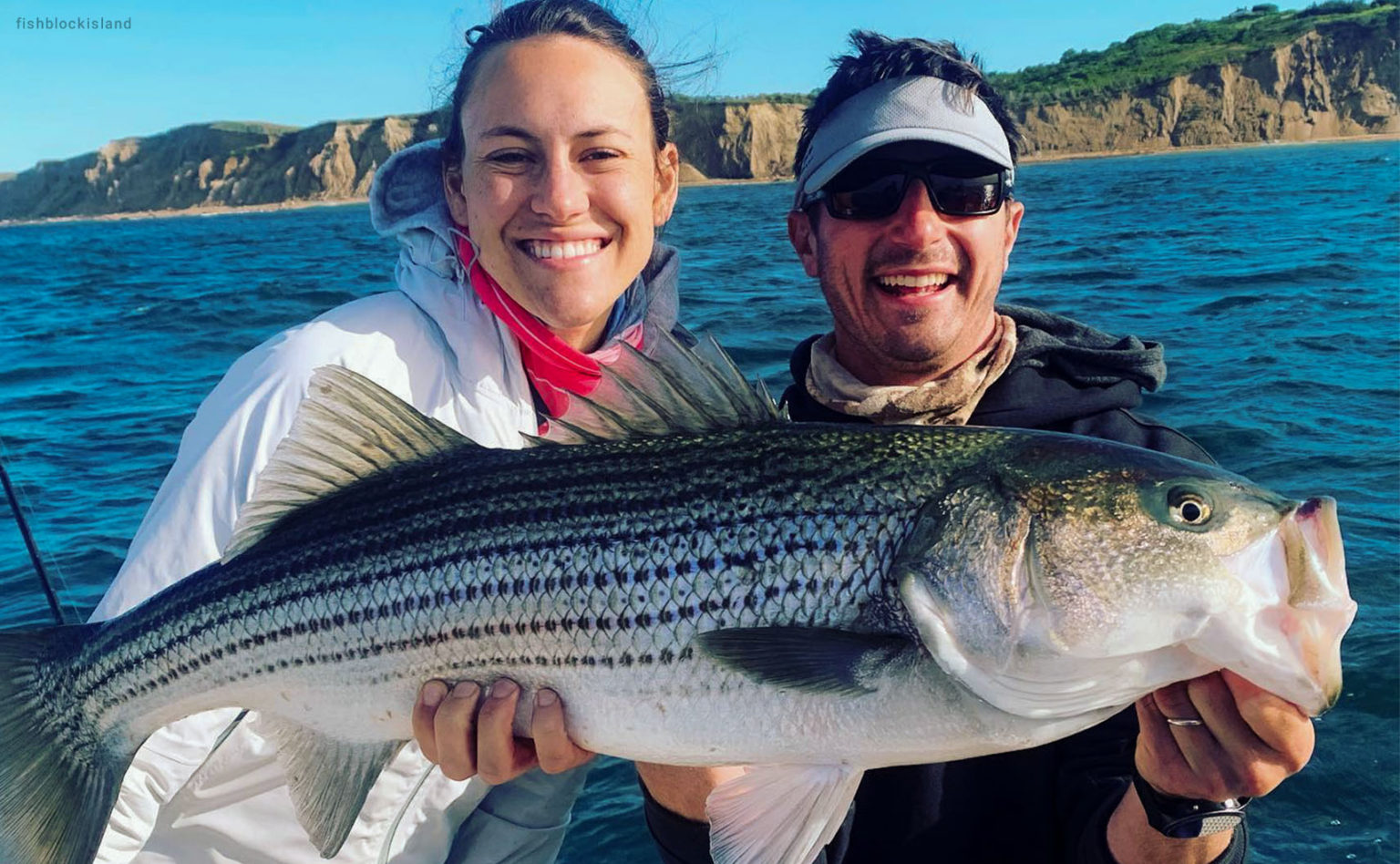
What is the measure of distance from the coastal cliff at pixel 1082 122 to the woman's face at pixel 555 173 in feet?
216

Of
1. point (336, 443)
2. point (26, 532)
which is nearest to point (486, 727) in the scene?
point (336, 443)

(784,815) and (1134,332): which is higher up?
(784,815)

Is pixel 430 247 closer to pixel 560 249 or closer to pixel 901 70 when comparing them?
pixel 560 249

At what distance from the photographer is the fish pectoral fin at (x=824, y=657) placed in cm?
238

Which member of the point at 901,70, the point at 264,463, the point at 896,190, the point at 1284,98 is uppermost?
the point at 1284,98

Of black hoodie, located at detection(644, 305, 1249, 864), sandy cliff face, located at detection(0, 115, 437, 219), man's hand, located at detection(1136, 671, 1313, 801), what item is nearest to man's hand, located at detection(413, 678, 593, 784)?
black hoodie, located at detection(644, 305, 1249, 864)

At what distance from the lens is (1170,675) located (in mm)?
2271

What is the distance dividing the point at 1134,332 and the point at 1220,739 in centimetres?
1308

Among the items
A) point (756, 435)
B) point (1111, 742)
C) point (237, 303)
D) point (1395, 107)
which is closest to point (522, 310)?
point (756, 435)

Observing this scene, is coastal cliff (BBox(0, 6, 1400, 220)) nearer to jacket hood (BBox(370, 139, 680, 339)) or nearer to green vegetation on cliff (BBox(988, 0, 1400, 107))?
green vegetation on cliff (BBox(988, 0, 1400, 107))

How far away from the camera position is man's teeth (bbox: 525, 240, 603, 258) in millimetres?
3664

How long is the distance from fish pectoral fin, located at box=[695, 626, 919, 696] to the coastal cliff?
6739cm

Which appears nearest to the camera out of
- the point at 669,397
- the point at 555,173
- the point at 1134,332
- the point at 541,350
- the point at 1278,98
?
the point at 669,397

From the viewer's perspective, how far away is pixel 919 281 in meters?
3.61
